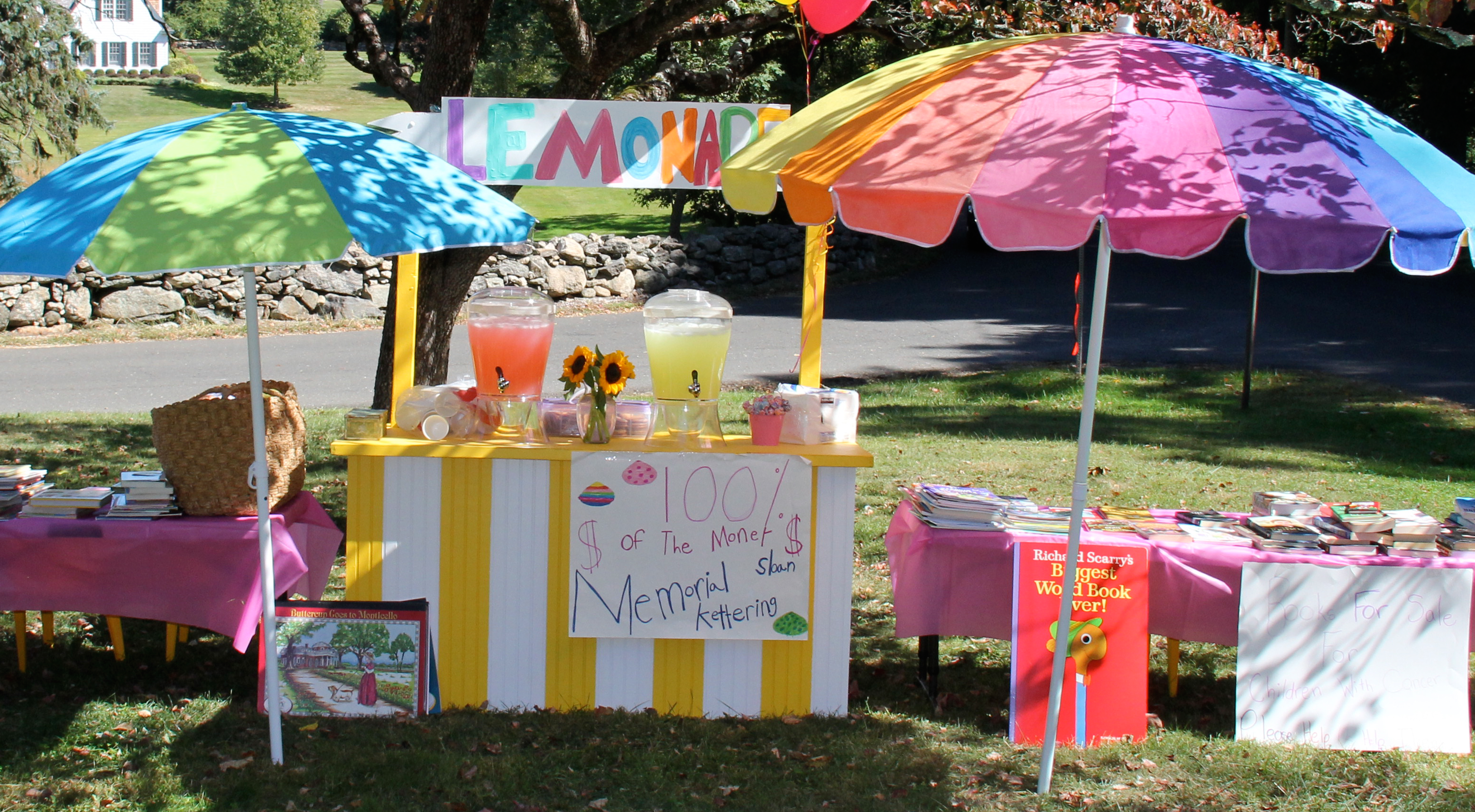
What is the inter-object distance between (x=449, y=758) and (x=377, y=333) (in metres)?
10.5

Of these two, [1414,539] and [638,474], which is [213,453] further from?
[1414,539]

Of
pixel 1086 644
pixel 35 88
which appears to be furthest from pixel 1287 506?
pixel 35 88

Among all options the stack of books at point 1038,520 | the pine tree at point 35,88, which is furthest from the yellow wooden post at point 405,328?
the pine tree at point 35,88

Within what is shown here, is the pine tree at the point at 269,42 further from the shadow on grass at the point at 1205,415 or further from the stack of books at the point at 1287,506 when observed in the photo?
the stack of books at the point at 1287,506

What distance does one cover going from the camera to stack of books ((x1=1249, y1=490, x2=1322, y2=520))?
4113 mm

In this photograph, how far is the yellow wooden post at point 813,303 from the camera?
4.11m

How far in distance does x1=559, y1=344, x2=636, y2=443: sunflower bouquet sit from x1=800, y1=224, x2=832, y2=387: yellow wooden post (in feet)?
2.32

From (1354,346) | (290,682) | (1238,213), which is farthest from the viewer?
(1354,346)

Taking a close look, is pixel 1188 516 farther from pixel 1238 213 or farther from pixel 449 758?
pixel 449 758

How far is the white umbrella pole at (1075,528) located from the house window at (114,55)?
65800 mm

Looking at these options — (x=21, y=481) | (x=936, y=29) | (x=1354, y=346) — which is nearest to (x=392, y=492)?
(x=21, y=481)

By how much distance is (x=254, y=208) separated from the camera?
2.82 metres

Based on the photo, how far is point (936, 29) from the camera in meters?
7.62

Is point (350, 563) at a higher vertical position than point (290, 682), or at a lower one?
higher
